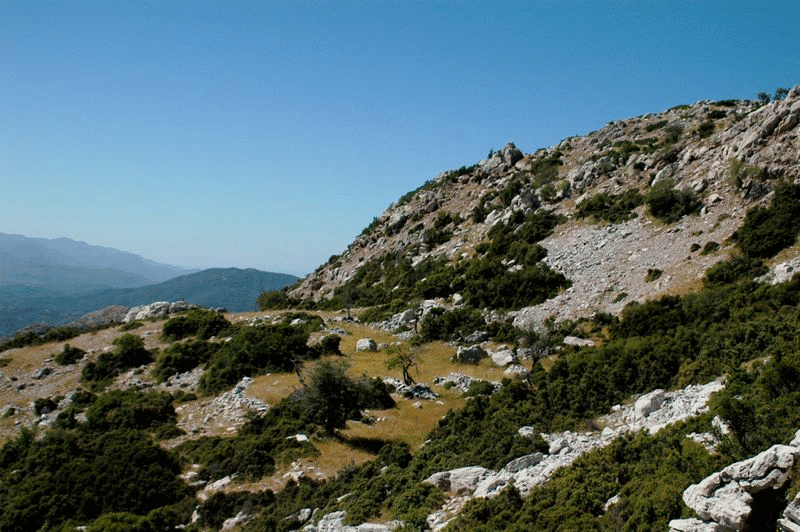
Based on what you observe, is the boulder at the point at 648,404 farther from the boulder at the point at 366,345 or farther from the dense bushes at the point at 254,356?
the boulder at the point at 366,345

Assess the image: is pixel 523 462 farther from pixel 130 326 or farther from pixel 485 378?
pixel 130 326

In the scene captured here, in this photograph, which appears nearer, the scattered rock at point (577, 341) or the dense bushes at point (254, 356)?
the scattered rock at point (577, 341)

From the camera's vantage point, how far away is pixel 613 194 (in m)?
55.8

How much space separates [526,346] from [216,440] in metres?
21.1

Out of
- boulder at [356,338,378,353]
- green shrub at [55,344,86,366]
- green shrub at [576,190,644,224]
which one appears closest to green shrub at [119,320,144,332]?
green shrub at [55,344,86,366]

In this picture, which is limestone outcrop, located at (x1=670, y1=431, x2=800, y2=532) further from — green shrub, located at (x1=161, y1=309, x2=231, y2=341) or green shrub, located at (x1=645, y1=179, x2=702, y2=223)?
green shrub, located at (x1=161, y1=309, x2=231, y2=341)

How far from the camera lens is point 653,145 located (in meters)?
66.5

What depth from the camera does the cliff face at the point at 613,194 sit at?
4000cm

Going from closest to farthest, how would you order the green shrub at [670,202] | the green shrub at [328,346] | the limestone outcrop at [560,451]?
the limestone outcrop at [560,451], the green shrub at [328,346], the green shrub at [670,202]

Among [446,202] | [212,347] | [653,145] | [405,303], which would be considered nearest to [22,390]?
[212,347]

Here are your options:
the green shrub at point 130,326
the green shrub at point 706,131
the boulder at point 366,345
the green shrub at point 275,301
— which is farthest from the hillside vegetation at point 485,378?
the green shrub at point 275,301

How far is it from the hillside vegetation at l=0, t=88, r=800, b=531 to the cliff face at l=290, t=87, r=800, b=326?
0.29 metres

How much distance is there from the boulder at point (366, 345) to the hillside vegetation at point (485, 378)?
827mm

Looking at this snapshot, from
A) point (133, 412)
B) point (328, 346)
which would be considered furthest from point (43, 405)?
point (328, 346)
